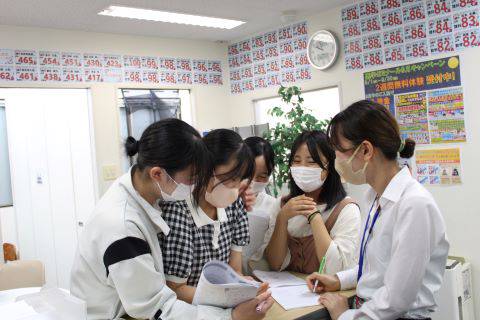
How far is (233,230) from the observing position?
1.79 meters

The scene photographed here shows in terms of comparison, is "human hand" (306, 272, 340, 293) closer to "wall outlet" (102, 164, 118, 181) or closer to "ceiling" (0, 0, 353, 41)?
"ceiling" (0, 0, 353, 41)

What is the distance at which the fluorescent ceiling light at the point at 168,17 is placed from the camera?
12.0 feet

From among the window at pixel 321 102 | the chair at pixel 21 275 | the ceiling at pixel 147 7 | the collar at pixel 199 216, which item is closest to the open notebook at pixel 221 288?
the collar at pixel 199 216

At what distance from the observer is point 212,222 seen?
167 cm

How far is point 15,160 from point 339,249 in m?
3.51

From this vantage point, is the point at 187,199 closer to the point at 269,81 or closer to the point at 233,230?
the point at 233,230

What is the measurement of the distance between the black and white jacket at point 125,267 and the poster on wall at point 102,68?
118 inches

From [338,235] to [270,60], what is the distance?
3098 mm

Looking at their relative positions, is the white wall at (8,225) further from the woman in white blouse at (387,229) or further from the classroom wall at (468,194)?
the classroom wall at (468,194)

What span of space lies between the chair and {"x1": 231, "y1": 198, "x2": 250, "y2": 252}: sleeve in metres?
1.74

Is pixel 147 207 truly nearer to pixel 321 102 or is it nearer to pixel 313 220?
pixel 313 220

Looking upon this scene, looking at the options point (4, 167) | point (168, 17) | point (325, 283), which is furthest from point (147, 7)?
point (325, 283)

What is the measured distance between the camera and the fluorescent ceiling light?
3.67 meters

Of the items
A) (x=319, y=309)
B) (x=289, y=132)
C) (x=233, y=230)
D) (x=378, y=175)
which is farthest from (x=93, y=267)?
(x=289, y=132)
